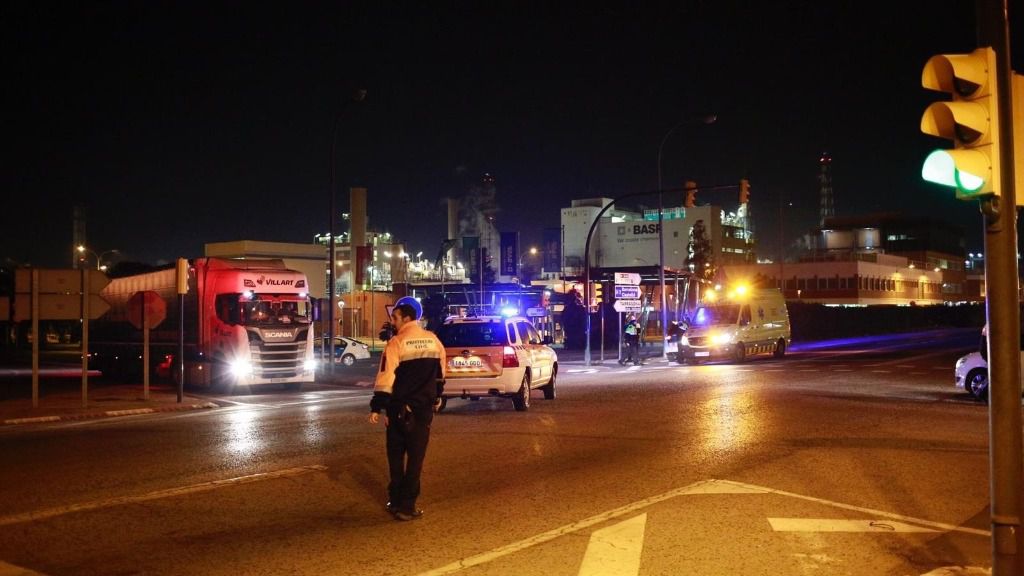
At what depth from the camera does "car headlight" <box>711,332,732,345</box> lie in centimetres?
3219

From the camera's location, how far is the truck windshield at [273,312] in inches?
883

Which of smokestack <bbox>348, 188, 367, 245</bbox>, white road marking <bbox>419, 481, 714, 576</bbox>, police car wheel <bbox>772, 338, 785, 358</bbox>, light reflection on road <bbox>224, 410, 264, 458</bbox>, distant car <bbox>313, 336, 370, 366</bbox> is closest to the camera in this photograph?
white road marking <bbox>419, 481, 714, 576</bbox>

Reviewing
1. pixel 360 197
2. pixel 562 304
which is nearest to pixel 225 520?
pixel 562 304

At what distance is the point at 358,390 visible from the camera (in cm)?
2402

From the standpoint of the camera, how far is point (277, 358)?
22.6 m

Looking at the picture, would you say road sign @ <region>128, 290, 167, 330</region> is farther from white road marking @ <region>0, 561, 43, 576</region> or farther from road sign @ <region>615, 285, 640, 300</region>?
road sign @ <region>615, 285, 640, 300</region>

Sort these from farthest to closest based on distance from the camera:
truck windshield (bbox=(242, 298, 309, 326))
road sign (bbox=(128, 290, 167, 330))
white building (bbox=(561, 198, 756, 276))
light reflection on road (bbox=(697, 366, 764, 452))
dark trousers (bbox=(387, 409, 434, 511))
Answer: white building (bbox=(561, 198, 756, 276)) < truck windshield (bbox=(242, 298, 309, 326)) < road sign (bbox=(128, 290, 167, 330)) < light reflection on road (bbox=(697, 366, 764, 452)) < dark trousers (bbox=(387, 409, 434, 511))

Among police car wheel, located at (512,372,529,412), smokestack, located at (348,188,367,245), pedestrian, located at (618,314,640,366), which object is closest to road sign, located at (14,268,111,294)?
police car wheel, located at (512,372,529,412)

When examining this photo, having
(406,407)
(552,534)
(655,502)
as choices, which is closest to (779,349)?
(655,502)

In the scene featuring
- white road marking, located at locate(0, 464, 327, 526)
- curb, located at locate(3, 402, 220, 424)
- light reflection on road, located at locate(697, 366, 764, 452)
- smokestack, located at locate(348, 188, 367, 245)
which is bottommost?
curb, located at locate(3, 402, 220, 424)

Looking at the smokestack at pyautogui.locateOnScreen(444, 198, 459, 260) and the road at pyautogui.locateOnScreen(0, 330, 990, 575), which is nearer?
the road at pyautogui.locateOnScreen(0, 330, 990, 575)

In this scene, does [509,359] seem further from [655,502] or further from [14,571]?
[14,571]

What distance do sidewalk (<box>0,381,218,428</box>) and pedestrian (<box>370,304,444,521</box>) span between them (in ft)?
38.3

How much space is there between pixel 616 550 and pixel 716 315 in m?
27.6
